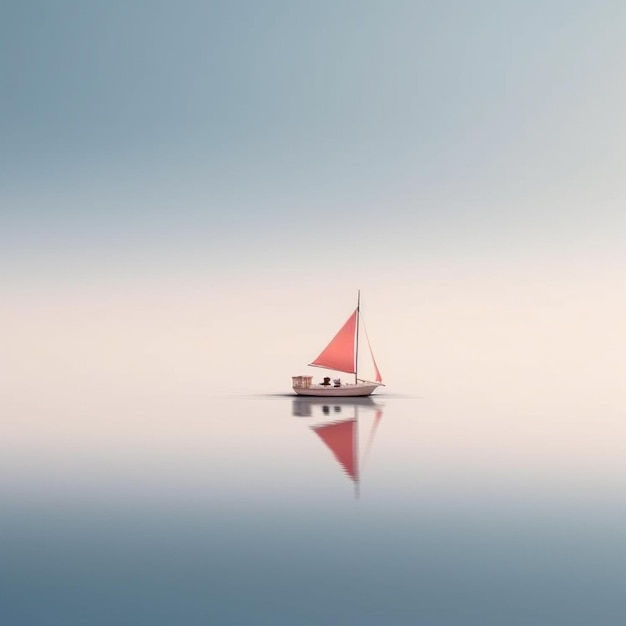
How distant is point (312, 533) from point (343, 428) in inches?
1873

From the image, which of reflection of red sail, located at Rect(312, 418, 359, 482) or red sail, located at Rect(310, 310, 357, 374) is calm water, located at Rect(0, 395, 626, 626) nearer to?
reflection of red sail, located at Rect(312, 418, 359, 482)

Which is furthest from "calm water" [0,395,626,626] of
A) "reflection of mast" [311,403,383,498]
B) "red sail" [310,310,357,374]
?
"red sail" [310,310,357,374]

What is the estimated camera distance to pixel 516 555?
90.0 feet

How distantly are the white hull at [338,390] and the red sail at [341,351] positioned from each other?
4035 mm

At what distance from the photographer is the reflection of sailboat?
52938 mm

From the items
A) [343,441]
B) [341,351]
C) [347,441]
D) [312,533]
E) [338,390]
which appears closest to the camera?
[312,533]

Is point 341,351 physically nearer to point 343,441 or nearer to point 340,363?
point 340,363

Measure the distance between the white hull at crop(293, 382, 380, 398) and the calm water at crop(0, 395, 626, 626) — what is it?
6507 cm

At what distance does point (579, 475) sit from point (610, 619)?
29675 millimetres

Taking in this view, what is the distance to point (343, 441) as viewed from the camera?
65562 mm

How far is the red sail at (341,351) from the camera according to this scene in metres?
129

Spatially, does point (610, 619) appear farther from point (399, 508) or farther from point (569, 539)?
point (399, 508)

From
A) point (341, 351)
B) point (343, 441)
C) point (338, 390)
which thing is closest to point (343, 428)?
point (343, 441)

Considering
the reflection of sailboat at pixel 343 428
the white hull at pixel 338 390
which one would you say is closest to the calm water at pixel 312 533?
the reflection of sailboat at pixel 343 428
